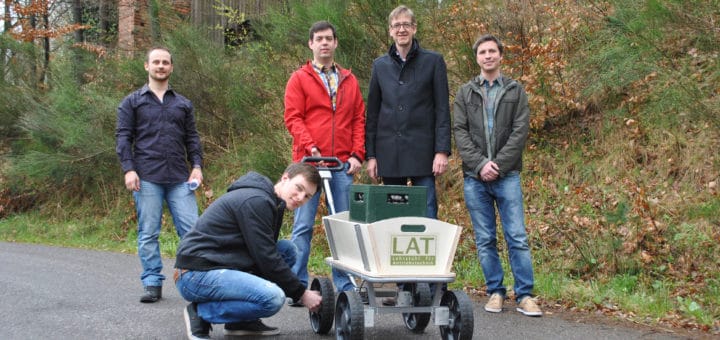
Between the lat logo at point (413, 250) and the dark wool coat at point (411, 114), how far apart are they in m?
1.44

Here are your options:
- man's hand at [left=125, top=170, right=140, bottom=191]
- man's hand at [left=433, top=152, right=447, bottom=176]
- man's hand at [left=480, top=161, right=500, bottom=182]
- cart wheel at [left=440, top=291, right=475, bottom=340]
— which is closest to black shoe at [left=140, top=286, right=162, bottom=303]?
man's hand at [left=125, top=170, right=140, bottom=191]

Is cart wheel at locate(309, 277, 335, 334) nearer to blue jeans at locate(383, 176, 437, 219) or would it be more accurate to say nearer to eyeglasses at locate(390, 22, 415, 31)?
blue jeans at locate(383, 176, 437, 219)

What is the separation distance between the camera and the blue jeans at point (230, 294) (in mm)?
4711

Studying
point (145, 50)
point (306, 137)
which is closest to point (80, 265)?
point (306, 137)

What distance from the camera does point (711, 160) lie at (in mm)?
8367

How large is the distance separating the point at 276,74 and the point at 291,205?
22.1 feet

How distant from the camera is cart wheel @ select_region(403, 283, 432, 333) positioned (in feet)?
17.2

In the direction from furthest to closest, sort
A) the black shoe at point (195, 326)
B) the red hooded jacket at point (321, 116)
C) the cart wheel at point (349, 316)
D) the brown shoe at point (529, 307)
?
the red hooded jacket at point (321, 116) → the brown shoe at point (529, 307) → the black shoe at point (195, 326) → the cart wheel at point (349, 316)

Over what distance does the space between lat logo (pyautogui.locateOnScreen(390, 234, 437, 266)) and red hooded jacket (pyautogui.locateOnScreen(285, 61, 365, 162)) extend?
1676 mm

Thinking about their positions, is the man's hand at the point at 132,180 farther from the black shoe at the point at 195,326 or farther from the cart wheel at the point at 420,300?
the cart wheel at the point at 420,300

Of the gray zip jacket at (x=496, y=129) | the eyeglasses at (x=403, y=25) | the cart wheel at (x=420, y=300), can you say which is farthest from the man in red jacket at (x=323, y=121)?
the cart wheel at (x=420, y=300)

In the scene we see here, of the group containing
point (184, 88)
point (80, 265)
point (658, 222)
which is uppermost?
point (184, 88)

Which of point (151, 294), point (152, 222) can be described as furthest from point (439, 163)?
point (151, 294)

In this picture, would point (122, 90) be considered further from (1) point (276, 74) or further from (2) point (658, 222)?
(2) point (658, 222)
